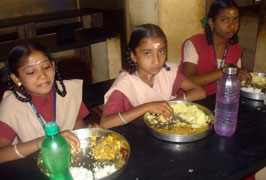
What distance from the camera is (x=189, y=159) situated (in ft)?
4.65

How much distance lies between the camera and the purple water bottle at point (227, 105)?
5.32ft

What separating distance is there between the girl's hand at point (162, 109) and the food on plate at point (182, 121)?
31 millimetres

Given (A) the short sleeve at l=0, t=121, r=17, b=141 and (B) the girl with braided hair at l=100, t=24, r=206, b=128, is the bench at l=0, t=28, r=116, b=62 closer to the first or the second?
(B) the girl with braided hair at l=100, t=24, r=206, b=128

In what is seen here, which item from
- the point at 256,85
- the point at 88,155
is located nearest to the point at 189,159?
the point at 88,155

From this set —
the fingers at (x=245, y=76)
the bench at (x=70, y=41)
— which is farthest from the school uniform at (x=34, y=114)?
the bench at (x=70, y=41)

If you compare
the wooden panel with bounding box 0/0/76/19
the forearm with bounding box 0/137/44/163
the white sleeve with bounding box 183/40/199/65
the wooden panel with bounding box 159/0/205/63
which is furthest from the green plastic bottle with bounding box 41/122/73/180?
the wooden panel with bounding box 0/0/76/19

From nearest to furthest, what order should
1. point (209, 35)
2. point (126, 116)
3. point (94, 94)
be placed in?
point (126, 116) → point (209, 35) → point (94, 94)

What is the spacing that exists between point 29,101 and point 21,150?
45 centimetres

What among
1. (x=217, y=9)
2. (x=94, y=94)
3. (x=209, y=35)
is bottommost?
(x=94, y=94)

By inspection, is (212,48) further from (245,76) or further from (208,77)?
(245,76)

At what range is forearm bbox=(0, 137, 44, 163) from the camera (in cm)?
160

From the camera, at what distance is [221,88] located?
1.68m

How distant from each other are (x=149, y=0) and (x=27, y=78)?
7.80 feet

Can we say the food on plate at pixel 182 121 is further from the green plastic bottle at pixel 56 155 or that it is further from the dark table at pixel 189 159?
the green plastic bottle at pixel 56 155
